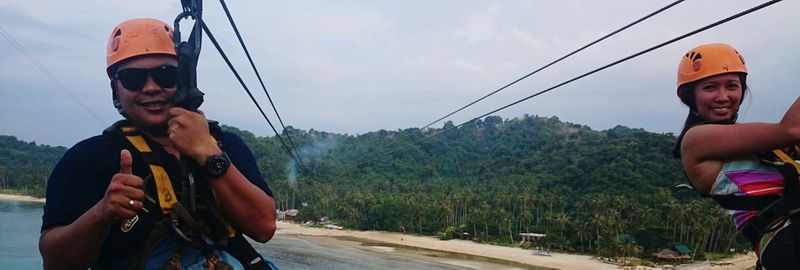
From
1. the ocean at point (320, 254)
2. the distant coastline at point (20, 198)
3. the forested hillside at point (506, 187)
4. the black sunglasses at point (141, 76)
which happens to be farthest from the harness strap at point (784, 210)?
the distant coastline at point (20, 198)

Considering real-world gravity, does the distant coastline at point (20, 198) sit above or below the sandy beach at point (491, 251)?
above

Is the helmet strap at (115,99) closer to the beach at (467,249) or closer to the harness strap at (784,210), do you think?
the harness strap at (784,210)

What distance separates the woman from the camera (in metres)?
2.60

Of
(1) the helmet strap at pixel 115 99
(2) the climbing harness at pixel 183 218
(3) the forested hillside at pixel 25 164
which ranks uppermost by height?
(3) the forested hillside at pixel 25 164

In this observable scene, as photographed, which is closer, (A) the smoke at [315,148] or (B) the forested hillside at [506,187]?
(B) the forested hillside at [506,187]

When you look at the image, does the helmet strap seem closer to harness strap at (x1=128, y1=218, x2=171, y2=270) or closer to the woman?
harness strap at (x1=128, y1=218, x2=171, y2=270)

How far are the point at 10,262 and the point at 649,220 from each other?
61.4 meters

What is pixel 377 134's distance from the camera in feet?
482

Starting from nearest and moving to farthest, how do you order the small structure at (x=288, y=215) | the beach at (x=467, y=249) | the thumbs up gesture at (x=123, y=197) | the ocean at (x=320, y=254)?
the thumbs up gesture at (x=123, y=197) → the ocean at (x=320, y=254) → the beach at (x=467, y=249) → the small structure at (x=288, y=215)

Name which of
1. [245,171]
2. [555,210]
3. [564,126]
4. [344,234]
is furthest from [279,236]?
[564,126]

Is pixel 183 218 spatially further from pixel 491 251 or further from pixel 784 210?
pixel 491 251

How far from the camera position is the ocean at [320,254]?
150 feet

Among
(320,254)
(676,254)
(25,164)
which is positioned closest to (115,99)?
(320,254)

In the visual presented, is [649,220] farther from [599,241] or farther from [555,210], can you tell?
[555,210]
